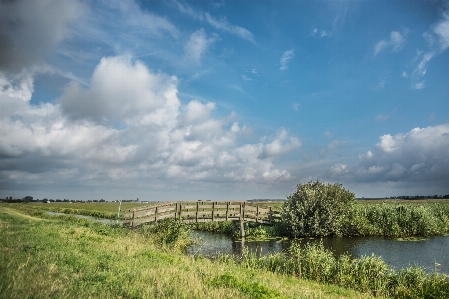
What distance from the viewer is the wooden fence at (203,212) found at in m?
26.4

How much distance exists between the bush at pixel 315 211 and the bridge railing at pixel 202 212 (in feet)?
12.9

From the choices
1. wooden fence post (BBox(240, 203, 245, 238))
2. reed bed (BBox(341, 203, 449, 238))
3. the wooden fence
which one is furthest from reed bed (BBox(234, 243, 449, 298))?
reed bed (BBox(341, 203, 449, 238))

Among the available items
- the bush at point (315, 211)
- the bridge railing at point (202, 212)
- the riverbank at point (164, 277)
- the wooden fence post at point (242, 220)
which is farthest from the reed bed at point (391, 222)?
the riverbank at point (164, 277)

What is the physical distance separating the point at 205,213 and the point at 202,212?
2.39 feet

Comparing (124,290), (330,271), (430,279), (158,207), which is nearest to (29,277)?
(124,290)

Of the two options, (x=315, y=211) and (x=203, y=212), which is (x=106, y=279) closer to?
(x=203, y=212)

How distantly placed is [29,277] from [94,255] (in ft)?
13.7

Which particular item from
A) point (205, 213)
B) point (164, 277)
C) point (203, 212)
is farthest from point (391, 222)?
point (164, 277)

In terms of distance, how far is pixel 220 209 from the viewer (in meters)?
32.1

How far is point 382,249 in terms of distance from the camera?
22.7 m

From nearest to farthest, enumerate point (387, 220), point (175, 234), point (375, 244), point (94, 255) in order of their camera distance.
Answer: point (94, 255) → point (175, 234) → point (375, 244) → point (387, 220)

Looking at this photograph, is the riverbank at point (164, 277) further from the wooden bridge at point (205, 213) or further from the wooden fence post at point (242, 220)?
the wooden fence post at point (242, 220)

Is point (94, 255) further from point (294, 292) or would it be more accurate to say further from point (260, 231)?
point (260, 231)

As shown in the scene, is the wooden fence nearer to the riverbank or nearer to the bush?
the bush
